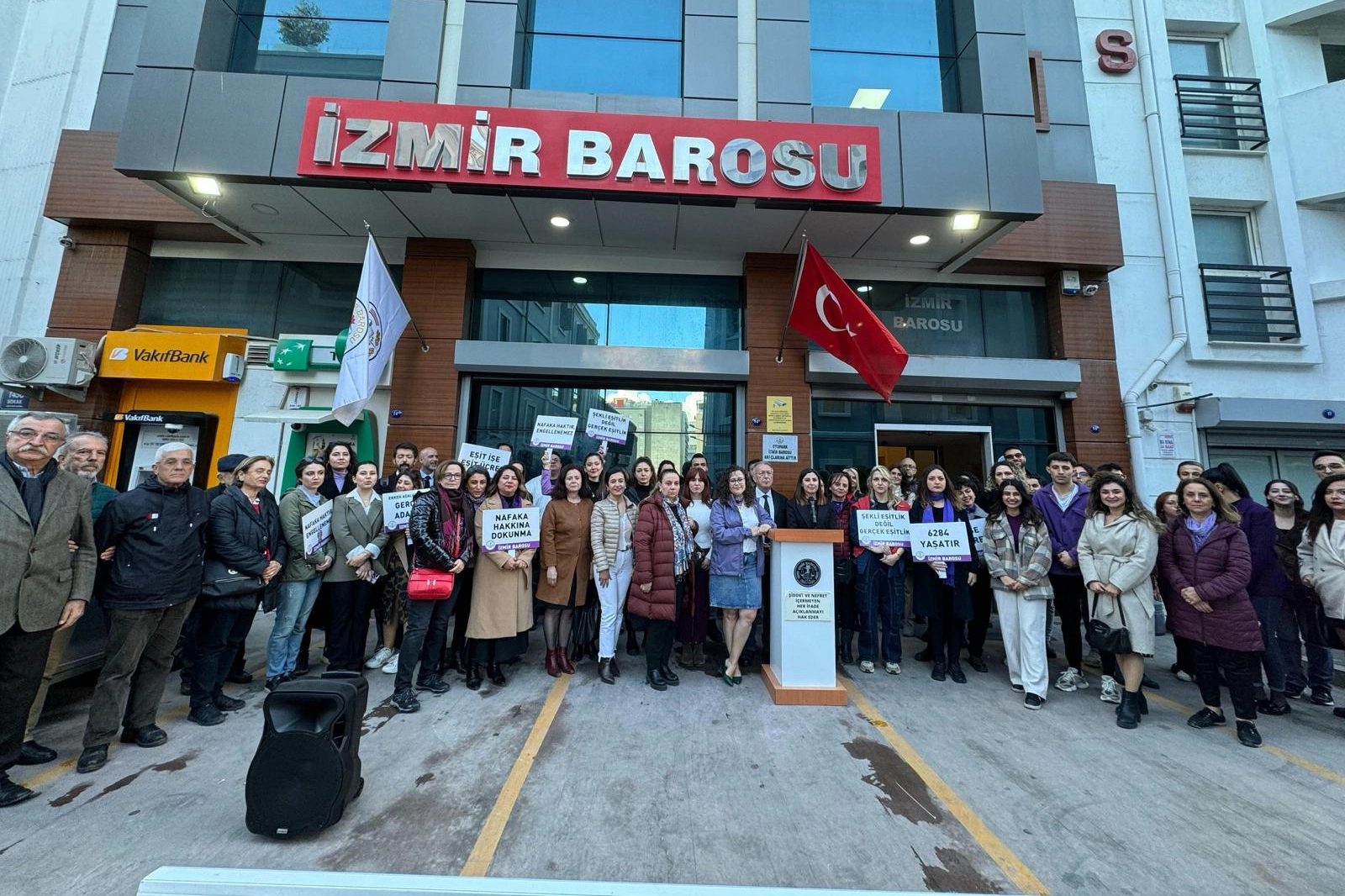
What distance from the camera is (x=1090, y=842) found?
2.70 meters

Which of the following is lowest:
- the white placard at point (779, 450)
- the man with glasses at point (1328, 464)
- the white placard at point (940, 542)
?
the white placard at point (940, 542)

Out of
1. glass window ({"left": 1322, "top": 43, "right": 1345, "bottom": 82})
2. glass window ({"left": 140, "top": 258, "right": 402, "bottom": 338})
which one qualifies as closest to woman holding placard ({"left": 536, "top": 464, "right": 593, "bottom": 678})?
glass window ({"left": 140, "top": 258, "right": 402, "bottom": 338})

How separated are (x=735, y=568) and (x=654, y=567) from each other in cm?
78

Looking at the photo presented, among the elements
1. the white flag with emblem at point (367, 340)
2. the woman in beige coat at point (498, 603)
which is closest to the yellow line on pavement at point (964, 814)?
the woman in beige coat at point (498, 603)

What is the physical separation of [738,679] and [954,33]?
36.9 feet

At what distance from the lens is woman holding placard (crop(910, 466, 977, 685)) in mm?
4992

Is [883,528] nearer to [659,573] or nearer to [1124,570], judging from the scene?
[1124,570]

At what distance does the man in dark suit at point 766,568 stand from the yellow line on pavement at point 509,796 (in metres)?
2.10

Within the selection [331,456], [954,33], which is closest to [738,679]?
[331,456]

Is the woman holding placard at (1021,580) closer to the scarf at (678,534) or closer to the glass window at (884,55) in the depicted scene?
the scarf at (678,534)

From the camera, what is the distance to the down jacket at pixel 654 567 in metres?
4.61

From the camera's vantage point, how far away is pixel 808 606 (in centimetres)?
454

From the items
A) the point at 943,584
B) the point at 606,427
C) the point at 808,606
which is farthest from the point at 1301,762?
the point at 606,427

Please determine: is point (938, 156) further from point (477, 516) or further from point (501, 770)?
point (501, 770)
